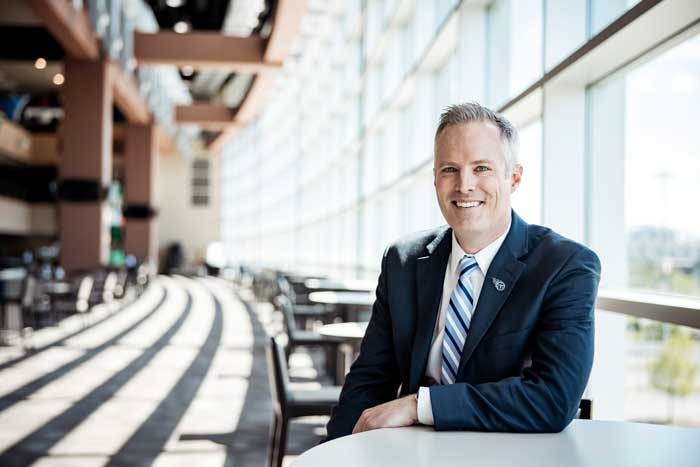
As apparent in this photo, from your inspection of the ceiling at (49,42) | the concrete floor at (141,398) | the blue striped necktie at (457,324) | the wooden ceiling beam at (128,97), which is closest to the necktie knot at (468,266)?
the blue striped necktie at (457,324)

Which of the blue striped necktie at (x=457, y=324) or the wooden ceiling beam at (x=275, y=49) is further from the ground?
the wooden ceiling beam at (x=275, y=49)

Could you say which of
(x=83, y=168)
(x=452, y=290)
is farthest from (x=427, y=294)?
(x=83, y=168)

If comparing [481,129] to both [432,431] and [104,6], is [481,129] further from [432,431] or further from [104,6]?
[104,6]

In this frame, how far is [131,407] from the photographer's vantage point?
16.7 ft

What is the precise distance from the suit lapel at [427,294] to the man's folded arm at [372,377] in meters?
0.11

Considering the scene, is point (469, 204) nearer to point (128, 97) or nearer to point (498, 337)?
point (498, 337)

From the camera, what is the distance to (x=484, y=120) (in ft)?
5.05

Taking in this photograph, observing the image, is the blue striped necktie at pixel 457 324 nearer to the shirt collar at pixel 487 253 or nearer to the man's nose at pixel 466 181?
the shirt collar at pixel 487 253

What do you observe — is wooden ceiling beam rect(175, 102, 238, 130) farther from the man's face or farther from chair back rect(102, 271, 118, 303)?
the man's face

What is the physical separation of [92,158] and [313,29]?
462cm

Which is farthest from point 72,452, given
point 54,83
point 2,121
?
point 54,83

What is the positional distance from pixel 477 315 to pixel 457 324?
0.09 metres

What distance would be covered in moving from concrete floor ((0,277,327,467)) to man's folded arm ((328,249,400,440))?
228 cm

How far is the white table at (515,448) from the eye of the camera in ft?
3.54
